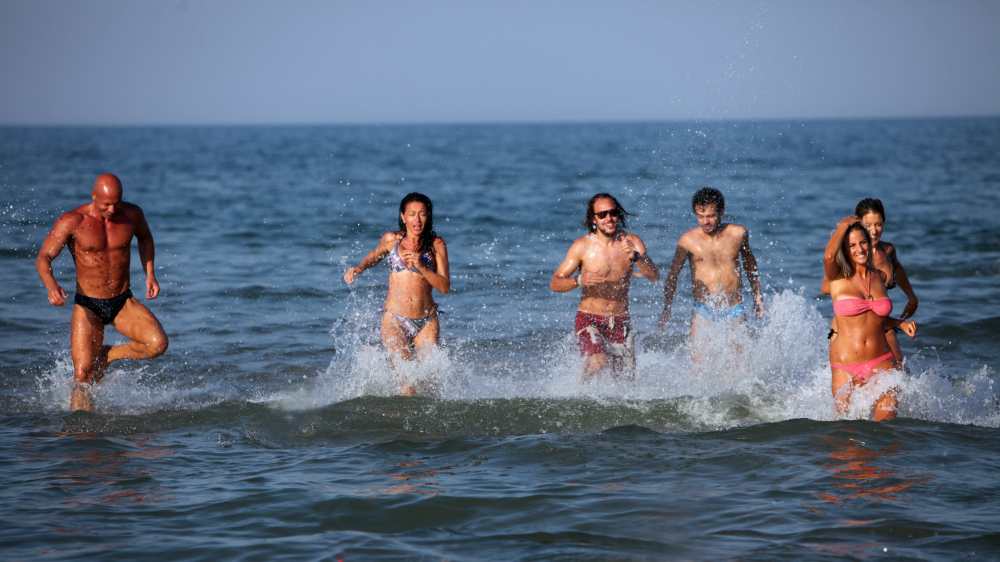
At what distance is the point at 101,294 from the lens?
21.4ft

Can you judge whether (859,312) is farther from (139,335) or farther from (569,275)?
(139,335)

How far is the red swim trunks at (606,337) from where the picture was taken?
22.0 feet

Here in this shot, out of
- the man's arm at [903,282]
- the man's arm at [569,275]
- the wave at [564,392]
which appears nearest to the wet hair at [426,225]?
the wave at [564,392]

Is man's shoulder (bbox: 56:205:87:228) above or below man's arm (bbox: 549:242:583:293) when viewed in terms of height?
above

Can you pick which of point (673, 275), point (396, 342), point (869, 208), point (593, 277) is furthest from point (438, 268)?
point (869, 208)

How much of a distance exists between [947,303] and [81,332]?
10.5 meters

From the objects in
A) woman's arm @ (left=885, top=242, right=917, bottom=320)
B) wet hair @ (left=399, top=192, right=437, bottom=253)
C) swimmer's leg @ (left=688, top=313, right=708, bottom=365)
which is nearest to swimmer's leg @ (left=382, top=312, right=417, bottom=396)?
wet hair @ (left=399, top=192, right=437, bottom=253)

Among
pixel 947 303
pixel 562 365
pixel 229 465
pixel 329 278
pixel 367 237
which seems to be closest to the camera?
pixel 229 465

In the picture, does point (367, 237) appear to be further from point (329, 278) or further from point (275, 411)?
point (275, 411)

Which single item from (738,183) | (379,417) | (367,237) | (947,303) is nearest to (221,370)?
(379,417)

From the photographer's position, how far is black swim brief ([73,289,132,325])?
651cm

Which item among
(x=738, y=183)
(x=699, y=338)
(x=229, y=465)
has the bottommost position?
(x=229, y=465)

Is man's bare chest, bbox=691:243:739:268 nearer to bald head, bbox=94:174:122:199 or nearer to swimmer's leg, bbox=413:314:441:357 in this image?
swimmer's leg, bbox=413:314:441:357

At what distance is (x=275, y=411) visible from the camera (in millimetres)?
6781
